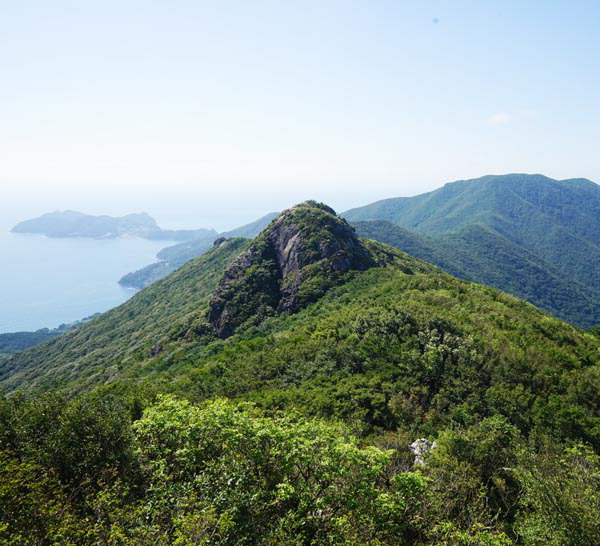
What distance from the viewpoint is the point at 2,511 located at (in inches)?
460

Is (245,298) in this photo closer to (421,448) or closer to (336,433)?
(421,448)

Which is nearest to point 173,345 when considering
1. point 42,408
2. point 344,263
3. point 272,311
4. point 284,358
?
point 272,311

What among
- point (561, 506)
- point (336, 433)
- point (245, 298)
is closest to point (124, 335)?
point (245, 298)

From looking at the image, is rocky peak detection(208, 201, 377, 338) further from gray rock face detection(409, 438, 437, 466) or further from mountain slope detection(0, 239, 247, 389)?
gray rock face detection(409, 438, 437, 466)

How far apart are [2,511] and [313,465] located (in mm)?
12488

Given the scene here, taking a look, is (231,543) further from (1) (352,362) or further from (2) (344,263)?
(2) (344,263)

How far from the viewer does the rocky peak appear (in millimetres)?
76625

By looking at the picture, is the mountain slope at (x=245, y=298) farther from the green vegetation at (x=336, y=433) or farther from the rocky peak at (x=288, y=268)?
the green vegetation at (x=336, y=433)

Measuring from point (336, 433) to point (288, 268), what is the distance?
210ft

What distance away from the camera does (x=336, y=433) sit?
22.0m

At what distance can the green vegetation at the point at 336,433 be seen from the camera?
45.9 feet

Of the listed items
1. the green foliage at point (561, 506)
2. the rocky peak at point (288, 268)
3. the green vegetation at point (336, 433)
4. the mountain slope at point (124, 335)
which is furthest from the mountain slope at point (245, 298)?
the green foliage at point (561, 506)

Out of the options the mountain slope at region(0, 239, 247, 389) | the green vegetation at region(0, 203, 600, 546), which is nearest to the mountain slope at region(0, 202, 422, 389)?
the mountain slope at region(0, 239, 247, 389)

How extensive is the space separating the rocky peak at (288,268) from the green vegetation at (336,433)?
152 centimetres
